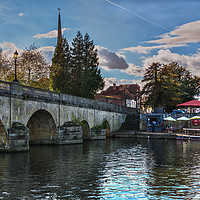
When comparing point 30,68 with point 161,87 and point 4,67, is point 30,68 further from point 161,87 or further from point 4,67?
point 161,87

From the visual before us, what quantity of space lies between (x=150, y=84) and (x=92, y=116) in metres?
26.5

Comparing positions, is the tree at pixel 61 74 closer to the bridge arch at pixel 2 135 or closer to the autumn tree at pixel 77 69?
the autumn tree at pixel 77 69

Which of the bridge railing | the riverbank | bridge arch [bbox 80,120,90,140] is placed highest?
the bridge railing

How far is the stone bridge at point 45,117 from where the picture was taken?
2428cm

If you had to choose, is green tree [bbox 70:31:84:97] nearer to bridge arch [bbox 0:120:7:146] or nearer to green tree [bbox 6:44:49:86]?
green tree [bbox 6:44:49:86]

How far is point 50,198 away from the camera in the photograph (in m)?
11.5

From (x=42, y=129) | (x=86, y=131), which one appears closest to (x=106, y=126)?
(x=86, y=131)

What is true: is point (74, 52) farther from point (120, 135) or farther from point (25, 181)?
point (25, 181)

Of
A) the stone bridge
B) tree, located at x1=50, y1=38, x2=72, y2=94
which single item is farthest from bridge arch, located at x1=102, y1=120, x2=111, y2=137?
tree, located at x1=50, y1=38, x2=72, y2=94

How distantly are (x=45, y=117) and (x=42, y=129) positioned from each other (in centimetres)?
151

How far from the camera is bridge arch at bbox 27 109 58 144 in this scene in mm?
32469

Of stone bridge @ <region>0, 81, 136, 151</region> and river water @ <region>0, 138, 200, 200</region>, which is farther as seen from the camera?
stone bridge @ <region>0, 81, 136, 151</region>

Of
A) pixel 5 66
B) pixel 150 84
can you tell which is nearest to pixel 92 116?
pixel 5 66

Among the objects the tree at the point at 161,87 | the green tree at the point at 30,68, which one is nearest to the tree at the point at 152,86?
the tree at the point at 161,87
